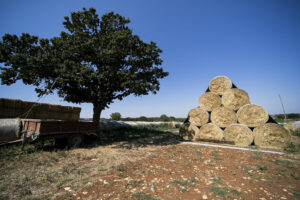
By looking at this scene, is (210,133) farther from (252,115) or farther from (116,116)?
(116,116)

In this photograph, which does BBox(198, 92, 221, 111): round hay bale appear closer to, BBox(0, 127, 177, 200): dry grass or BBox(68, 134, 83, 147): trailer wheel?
BBox(0, 127, 177, 200): dry grass

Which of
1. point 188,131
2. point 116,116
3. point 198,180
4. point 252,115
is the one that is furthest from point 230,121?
point 116,116

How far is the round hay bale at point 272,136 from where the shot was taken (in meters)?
7.79

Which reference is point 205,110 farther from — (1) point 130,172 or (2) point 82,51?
(2) point 82,51

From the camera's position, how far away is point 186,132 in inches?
423

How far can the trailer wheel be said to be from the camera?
8150mm

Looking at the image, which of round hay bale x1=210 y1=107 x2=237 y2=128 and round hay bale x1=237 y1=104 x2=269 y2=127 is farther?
round hay bale x1=210 y1=107 x2=237 y2=128

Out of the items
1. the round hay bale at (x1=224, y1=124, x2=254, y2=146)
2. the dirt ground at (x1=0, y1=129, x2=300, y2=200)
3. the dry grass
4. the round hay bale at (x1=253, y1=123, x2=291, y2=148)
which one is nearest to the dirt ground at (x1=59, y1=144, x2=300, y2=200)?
the dirt ground at (x1=0, y1=129, x2=300, y2=200)

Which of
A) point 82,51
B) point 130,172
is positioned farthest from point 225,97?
→ point 82,51

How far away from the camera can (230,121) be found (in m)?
9.11

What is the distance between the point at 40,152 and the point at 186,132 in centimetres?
948

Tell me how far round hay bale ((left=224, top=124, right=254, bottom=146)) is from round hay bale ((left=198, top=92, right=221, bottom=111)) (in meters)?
1.82

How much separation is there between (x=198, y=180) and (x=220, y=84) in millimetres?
7967

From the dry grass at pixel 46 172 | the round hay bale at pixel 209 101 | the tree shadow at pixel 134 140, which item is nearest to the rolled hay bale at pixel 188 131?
the tree shadow at pixel 134 140
